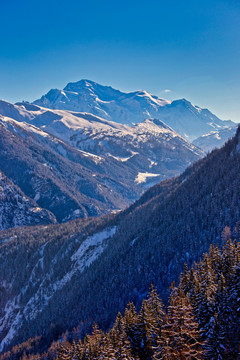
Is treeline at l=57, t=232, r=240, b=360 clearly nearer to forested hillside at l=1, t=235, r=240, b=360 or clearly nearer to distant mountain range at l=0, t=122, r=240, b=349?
forested hillside at l=1, t=235, r=240, b=360

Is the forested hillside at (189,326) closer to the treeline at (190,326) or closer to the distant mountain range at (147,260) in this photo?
the treeline at (190,326)

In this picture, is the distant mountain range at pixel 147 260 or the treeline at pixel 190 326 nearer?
the treeline at pixel 190 326

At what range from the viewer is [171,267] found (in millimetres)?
155125

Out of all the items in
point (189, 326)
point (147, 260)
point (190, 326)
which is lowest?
point (147, 260)

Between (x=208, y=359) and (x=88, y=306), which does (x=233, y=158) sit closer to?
(x=88, y=306)

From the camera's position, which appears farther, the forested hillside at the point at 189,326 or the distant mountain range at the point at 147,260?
the distant mountain range at the point at 147,260

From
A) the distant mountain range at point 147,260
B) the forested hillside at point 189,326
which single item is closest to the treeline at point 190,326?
the forested hillside at point 189,326

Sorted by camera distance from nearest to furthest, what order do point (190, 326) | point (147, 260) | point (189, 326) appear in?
point (189, 326)
point (190, 326)
point (147, 260)

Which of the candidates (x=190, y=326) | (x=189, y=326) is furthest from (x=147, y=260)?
(x=189, y=326)

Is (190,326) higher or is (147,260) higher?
(190,326)

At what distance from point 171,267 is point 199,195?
5330 centimetres

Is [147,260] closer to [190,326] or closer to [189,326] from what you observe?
[190,326]

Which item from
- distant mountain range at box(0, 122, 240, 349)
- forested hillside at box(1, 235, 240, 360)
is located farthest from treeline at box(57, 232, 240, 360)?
distant mountain range at box(0, 122, 240, 349)

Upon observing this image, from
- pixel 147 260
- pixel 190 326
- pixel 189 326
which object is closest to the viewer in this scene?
pixel 189 326
